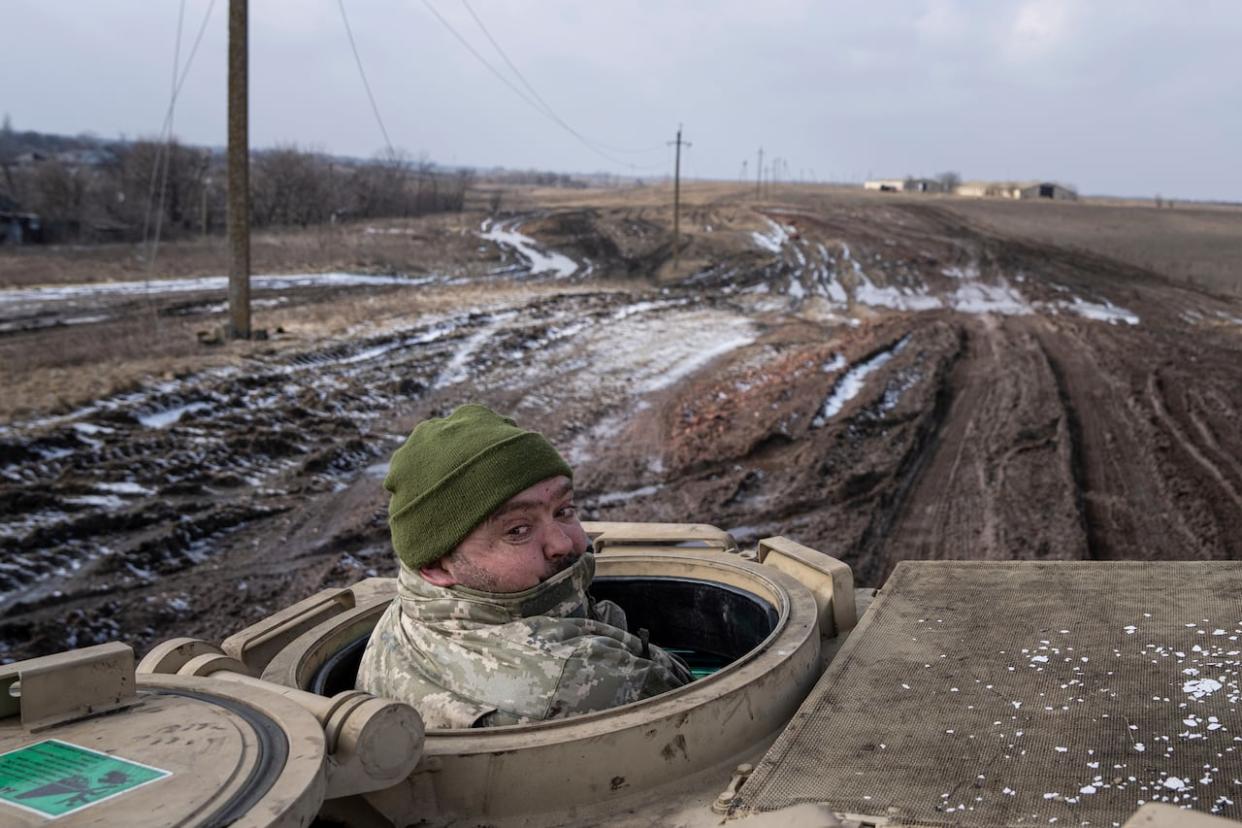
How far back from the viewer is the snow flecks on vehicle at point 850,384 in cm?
1185

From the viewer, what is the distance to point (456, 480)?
93.4 inches

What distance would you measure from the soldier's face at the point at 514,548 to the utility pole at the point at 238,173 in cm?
1363

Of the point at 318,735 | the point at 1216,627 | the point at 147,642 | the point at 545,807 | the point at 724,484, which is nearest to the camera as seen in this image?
the point at 318,735

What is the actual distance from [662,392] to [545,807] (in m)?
11.5

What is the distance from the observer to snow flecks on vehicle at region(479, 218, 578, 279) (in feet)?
98.2

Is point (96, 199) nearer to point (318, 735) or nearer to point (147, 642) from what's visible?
point (147, 642)

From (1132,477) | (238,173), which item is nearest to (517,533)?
(1132,477)

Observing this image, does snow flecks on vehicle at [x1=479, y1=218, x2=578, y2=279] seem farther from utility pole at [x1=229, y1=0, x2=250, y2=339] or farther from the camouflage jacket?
the camouflage jacket

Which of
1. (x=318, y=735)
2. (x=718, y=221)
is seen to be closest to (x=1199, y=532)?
(x=318, y=735)

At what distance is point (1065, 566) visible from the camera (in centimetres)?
311

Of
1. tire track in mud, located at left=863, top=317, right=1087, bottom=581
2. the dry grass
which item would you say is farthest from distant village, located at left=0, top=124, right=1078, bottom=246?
the dry grass

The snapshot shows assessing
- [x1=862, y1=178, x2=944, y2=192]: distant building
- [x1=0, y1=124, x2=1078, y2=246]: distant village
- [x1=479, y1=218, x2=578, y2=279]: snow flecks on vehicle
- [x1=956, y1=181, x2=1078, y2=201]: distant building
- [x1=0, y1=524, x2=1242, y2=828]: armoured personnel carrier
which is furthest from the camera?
[x1=862, y1=178, x2=944, y2=192]: distant building

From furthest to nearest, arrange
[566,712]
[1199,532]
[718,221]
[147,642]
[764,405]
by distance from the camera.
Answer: [718,221], [764,405], [1199,532], [147,642], [566,712]

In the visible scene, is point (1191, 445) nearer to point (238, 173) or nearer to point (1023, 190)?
point (238, 173)
